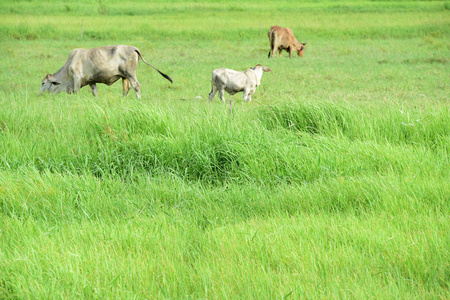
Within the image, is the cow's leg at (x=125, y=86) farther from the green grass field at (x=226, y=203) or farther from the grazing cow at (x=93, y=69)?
the green grass field at (x=226, y=203)

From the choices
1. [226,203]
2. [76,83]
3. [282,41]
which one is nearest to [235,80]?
[76,83]

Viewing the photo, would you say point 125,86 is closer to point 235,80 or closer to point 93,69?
point 93,69

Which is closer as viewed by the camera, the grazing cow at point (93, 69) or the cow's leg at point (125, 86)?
the grazing cow at point (93, 69)

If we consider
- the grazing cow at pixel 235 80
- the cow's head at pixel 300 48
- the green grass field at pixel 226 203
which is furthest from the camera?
the cow's head at pixel 300 48

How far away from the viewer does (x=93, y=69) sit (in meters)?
10.2

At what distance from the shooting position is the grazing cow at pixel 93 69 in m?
10.2

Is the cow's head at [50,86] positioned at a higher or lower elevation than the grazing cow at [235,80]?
lower

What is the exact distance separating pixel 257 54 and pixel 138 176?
58.7ft

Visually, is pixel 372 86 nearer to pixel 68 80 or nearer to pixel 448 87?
pixel 448 87

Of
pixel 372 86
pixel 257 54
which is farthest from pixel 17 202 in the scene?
pixel 257 54

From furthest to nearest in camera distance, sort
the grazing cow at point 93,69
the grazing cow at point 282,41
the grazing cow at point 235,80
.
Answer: the grazing cow at point 282,41, the grazing cow at point 93,69, the grazing cow at point 235,80

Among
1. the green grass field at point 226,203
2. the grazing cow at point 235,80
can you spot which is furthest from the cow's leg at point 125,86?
the green grass field at point 226,203

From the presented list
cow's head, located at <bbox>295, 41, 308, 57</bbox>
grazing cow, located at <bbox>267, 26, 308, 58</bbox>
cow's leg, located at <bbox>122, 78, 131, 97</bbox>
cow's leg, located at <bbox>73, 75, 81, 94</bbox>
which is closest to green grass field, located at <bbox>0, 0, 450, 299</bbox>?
cow's leg, located at <bbox>73, 75, 81, 94</bbox>

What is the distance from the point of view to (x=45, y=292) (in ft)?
8.32
